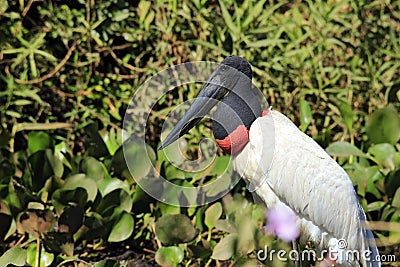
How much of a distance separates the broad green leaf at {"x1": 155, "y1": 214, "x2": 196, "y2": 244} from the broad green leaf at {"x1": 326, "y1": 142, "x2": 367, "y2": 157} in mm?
1098

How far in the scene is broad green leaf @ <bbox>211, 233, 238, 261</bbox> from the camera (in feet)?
13.9

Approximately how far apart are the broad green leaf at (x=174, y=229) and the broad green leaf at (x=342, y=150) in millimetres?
1098

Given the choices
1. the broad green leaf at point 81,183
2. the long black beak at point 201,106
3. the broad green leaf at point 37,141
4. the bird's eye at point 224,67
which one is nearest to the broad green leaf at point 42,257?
the broad green leaf at point 81,183

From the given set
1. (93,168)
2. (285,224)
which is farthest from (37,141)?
(285,224)

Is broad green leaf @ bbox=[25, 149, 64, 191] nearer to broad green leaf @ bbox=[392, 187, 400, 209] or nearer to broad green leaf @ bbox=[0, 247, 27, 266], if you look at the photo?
broad green leaf @ bbox=[0, 247, 27, 266]

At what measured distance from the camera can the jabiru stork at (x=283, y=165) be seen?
3961 mm

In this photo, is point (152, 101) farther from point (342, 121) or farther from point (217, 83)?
point (217, 83)

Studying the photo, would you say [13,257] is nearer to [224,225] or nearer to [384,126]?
[224,225]

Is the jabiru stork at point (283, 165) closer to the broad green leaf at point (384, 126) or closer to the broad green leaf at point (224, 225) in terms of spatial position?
the broad green leaf at point (224, 225)

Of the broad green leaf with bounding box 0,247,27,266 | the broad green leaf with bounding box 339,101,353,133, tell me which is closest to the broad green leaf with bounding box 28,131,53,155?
the broad green leaf with bounding box 0,247,27,266

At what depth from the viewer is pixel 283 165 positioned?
3982 mm

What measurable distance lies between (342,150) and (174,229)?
127 cm

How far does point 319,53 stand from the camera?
5.75 metres

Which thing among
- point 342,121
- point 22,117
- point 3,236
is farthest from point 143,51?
point 3,236
